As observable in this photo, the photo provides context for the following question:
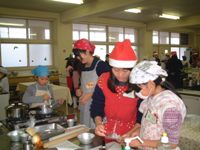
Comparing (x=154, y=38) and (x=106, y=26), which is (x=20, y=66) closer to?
(x=106, y=26)

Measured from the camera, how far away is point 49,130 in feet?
5.44

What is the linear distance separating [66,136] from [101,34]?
301 inches

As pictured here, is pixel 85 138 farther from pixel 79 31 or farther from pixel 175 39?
pixel 175 39

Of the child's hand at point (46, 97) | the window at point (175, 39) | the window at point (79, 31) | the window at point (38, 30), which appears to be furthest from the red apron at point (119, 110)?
the window at point (175, 39)

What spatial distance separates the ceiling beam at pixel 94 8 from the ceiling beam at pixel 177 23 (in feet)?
13.0

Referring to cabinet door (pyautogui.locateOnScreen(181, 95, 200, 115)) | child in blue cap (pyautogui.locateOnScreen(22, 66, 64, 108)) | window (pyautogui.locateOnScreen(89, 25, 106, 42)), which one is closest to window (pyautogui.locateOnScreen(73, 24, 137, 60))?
window (pyautogui.locateOnScreen(89, 25, 106, 42))

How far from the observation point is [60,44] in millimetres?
7465

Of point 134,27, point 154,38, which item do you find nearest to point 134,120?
point 134,27

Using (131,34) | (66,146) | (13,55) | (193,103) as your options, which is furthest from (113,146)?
(131,34)

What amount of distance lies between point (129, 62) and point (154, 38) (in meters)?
9.62

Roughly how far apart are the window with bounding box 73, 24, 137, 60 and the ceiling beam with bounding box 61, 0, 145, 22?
3.69 ft

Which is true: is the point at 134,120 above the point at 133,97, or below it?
below

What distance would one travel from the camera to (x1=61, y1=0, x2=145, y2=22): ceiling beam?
5.06m

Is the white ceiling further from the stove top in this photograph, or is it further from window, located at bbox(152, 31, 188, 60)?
the stove top
